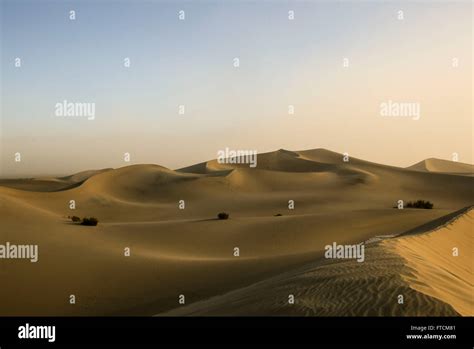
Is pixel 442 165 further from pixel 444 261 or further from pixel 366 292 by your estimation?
pixel 366 292

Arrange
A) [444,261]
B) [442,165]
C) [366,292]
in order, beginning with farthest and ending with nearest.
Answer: [442,165]
[444,261]
[366,292]

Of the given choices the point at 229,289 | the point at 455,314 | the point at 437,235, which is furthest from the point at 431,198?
the point at 455,314

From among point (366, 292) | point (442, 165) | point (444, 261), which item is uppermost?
point (442, 165)

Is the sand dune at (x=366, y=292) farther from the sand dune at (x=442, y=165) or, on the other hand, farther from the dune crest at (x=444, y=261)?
the sand dune at (x=442, y=165)

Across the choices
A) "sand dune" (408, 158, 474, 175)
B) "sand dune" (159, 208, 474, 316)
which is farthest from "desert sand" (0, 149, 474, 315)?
"sand dune" (408, 158, 474, 175)

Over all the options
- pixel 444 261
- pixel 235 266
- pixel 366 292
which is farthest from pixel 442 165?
pixel 366 292

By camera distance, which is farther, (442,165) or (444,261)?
(442,165)

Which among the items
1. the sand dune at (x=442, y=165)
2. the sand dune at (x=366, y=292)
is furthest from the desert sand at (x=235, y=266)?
the sand dune at (x=442, y=165)

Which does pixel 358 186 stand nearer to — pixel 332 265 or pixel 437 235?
pixel 437 235

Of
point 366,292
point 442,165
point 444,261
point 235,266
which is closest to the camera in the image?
point 366,292

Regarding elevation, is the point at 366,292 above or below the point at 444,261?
below

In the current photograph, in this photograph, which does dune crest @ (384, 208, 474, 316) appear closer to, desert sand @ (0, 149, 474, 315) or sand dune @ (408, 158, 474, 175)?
desert sand @ (0, 149, 474, 315)

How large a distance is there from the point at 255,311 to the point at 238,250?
9357mm

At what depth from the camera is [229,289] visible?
34.0 feet
